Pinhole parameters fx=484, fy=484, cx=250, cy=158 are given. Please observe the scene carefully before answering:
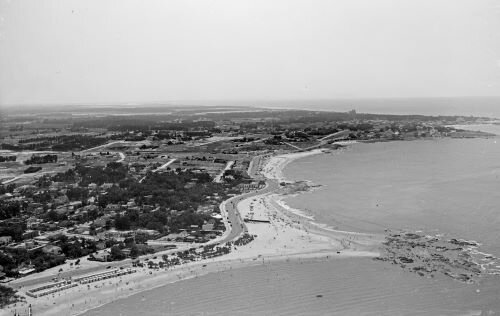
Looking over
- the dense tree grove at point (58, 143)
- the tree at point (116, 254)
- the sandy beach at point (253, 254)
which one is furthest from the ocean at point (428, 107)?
the tree at point (116, 254)

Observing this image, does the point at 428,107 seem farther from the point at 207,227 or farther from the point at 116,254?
the point at 116,254

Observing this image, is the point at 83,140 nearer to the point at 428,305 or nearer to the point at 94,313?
the point at 94,313

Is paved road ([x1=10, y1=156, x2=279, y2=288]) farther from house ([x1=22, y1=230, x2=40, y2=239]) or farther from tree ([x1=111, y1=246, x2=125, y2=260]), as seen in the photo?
house ([x1=22, y1=230, x2=40, y2=239])

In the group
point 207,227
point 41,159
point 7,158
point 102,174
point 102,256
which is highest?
point 102,174

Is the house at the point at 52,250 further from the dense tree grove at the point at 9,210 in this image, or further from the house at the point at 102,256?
the dense tree grove at the point at 9,210

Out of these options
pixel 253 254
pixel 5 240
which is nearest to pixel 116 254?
pixel 253 254

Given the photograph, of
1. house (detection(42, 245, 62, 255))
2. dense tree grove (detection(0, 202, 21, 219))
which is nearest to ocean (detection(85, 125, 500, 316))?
house (detection(42, 245, 62, 255))

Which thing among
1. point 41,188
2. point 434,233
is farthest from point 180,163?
point 434,233
